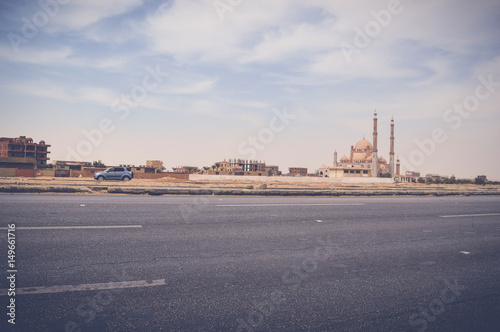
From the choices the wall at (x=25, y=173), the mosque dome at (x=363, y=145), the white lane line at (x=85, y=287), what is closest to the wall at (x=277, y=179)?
the wall at (x=25, y=173)

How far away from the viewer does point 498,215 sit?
10.4 m

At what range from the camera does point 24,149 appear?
290 ft

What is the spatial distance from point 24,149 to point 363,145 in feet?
387

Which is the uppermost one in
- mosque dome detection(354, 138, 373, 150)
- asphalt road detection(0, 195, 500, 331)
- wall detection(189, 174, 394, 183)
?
mosque dome detection(354, 138, 373, 150)

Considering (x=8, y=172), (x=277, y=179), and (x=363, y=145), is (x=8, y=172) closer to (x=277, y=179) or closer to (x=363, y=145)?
(x=277, y=179)

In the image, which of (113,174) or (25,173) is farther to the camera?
(25,173)

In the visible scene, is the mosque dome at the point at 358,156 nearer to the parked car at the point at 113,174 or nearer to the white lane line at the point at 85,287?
the parked car at the point at 113,174

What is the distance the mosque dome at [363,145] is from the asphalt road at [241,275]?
5014 inches

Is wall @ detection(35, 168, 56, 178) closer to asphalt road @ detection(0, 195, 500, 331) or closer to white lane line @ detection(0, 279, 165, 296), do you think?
asphalt road @ detection(0, 195, 500, 331)

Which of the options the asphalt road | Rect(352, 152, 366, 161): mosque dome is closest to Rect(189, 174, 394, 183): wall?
the asphalt road

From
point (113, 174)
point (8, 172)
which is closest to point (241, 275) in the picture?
point (113, 174)

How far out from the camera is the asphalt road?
116 inches

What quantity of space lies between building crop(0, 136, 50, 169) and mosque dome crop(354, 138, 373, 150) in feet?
362

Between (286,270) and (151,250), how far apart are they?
213 cm
